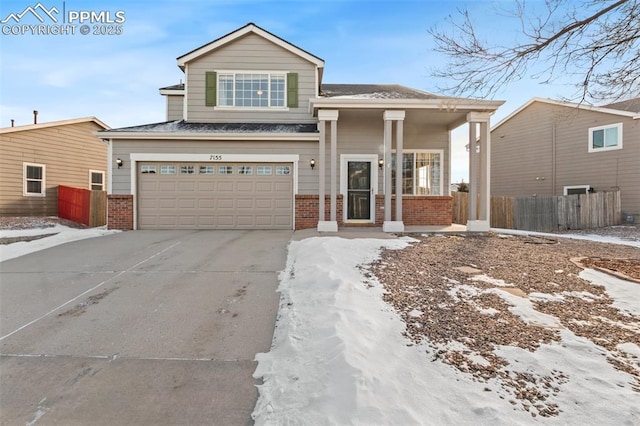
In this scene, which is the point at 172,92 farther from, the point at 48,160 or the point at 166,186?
the point at 48,160

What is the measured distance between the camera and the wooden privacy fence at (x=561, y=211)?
42.3 feet

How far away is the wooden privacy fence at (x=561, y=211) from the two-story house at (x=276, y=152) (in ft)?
16.4

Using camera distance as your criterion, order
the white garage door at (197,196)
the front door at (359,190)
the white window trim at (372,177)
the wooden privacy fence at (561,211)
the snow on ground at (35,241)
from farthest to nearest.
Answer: the wooden privacy fence at (561,211), the front door at (359,190), the white window trim at (372,177), the white garage door at (197,196), the snow on ground at (35,241)

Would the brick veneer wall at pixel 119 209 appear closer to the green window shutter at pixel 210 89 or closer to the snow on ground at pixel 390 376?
the green window shutter at pixel 210 89

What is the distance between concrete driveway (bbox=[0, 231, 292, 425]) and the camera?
240cm

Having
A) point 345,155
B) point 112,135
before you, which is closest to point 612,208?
point 345,155

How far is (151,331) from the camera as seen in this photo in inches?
139

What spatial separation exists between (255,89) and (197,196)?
4192 mm

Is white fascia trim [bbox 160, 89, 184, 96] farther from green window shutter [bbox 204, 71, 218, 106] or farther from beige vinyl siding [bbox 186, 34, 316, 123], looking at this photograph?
green window shutter [bbox 204, 71, 218, 106]

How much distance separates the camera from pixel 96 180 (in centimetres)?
1669

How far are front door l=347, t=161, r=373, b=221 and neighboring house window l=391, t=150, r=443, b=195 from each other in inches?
39.4

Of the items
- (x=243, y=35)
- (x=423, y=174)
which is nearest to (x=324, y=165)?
(x=423, y=174)

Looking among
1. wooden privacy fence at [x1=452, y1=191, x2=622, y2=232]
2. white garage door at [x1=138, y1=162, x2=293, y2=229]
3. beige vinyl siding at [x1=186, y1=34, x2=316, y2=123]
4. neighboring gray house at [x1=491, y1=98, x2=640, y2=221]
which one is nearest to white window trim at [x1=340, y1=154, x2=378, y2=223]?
beige vinyl siding at [x1=186, y1=34, x2=316, y2=123]

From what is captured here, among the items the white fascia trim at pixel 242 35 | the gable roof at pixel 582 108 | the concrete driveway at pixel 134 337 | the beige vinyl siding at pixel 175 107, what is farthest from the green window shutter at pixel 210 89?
the gable roof at pixel 582 108
